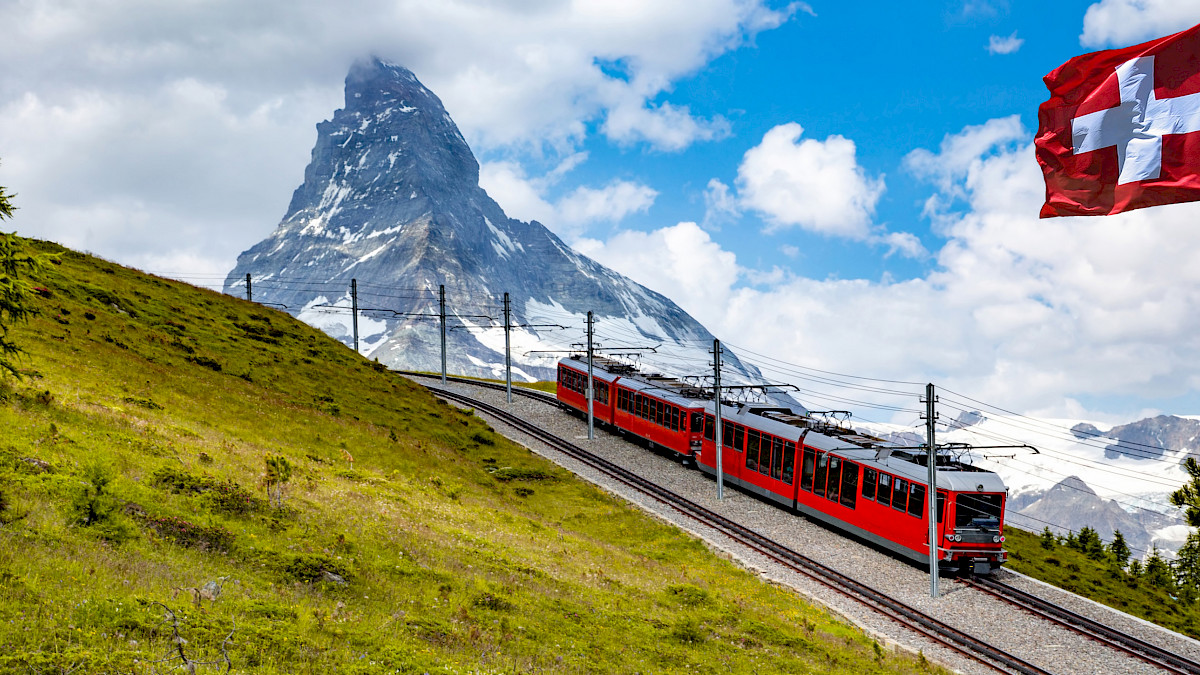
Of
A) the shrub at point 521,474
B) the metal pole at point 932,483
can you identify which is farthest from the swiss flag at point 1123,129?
the shrub at point 521,474

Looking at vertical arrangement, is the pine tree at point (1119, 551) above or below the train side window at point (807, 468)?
below

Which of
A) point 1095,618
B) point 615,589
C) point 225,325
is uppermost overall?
point 225,325

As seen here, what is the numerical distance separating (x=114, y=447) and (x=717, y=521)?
2419 centimetres

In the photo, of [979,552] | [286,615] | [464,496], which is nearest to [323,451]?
[464,496]

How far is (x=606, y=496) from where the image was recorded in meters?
39.6

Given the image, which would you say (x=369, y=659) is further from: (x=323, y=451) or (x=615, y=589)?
(x=323, y=451)

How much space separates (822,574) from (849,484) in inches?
222

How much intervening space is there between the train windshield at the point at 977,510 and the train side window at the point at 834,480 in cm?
528

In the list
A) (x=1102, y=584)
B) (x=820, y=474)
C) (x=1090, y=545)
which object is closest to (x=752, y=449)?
(x=820, y=474)

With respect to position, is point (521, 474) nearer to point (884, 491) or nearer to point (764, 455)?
point (764, 455)

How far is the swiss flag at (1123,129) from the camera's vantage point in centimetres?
928

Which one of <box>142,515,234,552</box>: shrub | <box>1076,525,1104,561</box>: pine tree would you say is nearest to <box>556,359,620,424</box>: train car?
<box>1076,525,1104,561</box>: pine tree

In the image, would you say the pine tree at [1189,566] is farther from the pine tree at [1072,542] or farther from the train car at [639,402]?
the train car at [639,402]

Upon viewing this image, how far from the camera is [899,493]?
30.8 meters
